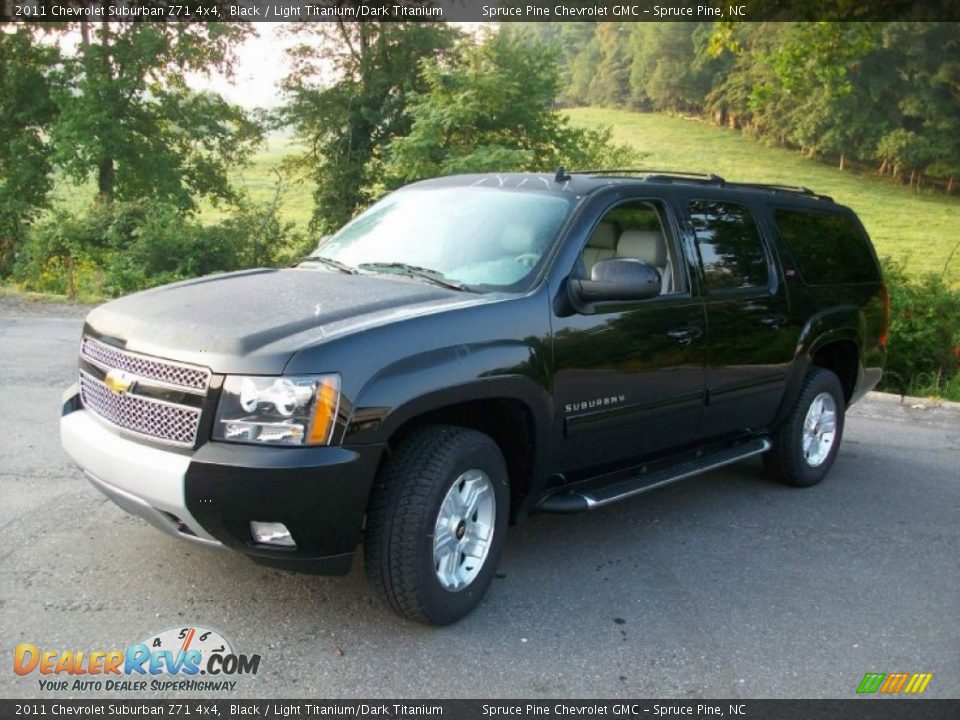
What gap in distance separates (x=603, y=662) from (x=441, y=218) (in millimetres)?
2481

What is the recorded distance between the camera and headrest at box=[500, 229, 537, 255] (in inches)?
181

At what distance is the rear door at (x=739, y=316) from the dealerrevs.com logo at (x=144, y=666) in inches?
116

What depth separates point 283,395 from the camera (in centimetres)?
342

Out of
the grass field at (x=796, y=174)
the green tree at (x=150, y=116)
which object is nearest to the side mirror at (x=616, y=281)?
the grass field at (x=796, y=174)

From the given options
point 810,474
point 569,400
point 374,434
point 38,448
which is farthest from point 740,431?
point 38,448

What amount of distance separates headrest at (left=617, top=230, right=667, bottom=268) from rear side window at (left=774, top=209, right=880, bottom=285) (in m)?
1.28

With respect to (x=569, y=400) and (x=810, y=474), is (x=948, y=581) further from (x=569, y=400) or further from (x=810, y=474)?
(x=569, y=400)

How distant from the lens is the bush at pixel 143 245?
1775cm

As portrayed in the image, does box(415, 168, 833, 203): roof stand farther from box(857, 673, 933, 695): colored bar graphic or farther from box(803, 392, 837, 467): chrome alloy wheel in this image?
box(857, 673, 933, 695): colored bar graphic

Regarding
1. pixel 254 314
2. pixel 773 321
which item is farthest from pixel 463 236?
pixel 773 321

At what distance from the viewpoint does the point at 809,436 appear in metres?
6.35

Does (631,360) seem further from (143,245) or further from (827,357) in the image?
(143,245)

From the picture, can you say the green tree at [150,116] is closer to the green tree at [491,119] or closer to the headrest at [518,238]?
the green tree at [491,119]

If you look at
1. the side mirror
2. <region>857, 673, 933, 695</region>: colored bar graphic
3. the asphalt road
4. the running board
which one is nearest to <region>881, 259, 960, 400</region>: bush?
the asphalt road
